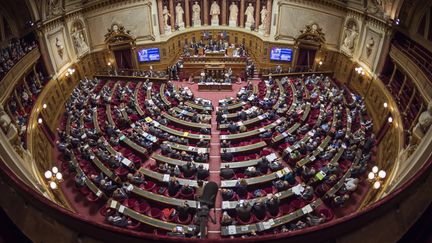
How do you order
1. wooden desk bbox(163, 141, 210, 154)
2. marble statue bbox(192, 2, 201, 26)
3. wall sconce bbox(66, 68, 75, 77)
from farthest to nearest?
marble statue bbox(192, 2, 201, 26), wall sconce bbox(66, 68, 75, 77), wooden desk bbox(163, 141, 210, 154)

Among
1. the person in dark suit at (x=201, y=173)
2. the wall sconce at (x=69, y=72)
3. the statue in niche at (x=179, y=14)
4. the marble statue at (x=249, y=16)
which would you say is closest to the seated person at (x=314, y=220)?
the person in dark suit at (x=201, y=173)

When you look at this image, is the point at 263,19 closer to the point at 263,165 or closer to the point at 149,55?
the point at 149,55

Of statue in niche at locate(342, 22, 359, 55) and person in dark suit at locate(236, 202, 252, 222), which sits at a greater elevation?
statue in niche at locate(342, 22, 359, 55)

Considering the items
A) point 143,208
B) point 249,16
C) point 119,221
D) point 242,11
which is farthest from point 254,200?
point 242,11

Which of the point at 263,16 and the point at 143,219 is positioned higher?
the point at 263,16

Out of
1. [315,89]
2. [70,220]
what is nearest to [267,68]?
[315,89]

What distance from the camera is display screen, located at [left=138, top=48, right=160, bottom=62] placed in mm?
27688

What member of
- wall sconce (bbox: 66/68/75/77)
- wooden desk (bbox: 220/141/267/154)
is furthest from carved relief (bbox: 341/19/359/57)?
wall sconce (bbox: 66/68/75/77)

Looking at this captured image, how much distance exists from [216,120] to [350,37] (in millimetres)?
11803

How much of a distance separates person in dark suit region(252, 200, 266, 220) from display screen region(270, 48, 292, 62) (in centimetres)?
1648

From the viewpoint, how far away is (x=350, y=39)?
24.0m

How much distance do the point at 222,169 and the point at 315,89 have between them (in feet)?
35.0

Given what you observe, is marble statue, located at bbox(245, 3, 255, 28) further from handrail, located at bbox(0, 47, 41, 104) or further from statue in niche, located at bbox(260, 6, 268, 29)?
handrail, located at bbox(0, 47, 41, 104)

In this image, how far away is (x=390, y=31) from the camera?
20.0 m
